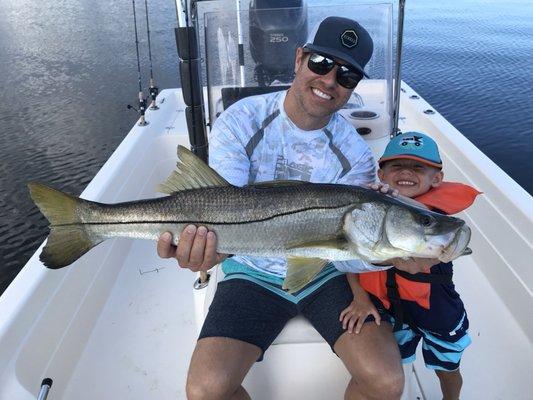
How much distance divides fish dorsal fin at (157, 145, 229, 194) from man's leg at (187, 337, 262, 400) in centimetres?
83

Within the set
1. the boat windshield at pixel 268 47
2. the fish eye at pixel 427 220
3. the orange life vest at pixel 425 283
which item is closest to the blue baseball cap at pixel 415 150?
the orange life vest at pixel 425 283

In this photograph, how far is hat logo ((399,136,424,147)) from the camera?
2567 millimetres

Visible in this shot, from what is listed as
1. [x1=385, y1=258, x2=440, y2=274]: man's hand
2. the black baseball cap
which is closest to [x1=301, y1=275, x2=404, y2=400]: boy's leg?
[x1=385, y1=258, x2=440, y2=274]: man's hand

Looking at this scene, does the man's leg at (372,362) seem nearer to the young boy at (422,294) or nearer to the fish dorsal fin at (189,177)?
the young boy at (422,294)

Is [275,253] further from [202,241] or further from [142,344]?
[142,344]

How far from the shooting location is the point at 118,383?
10.2 feet

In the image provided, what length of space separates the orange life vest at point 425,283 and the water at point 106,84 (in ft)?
17.3

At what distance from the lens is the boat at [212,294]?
2.62m

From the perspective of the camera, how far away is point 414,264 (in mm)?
2285

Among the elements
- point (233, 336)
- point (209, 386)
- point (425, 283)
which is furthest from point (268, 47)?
point (209, 386)

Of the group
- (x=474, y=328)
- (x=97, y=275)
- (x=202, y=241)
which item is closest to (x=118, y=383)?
(x=97, y=275)

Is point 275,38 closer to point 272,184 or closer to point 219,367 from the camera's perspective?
point 272,184

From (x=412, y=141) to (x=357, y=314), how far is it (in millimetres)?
1066

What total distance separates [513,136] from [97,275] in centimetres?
933
